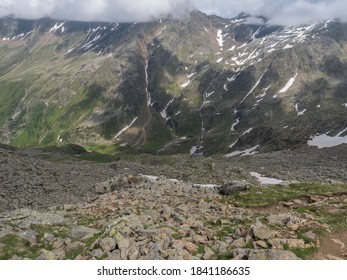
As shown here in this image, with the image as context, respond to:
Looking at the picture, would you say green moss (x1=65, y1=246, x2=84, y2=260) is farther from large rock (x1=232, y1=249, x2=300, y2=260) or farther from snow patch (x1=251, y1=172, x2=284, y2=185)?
snow patch (x1=251, y1=172, x2=284, y2=185)

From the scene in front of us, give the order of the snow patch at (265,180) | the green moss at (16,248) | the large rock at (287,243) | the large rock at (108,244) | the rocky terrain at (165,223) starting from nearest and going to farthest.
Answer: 1. the large rock at (287,243)
2. the rocky terrain at (165,223)
3. the large rock at (108,244)
4. the green moss at (16,248)
5. the snow patch at (265,180)

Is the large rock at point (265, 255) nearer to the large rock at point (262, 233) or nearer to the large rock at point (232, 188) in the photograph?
the large rock at point (262, 233)

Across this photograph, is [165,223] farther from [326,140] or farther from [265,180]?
[326,140]

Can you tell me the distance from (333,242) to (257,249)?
619 cm

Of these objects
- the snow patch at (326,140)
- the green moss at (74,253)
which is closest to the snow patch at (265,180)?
the green moss at (74,253)

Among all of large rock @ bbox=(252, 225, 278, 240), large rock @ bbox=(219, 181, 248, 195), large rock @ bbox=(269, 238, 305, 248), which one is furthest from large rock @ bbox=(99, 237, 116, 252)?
large rock @ bbox=(219, 181, 248, 195)

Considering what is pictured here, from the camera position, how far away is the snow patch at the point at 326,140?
160500 mm

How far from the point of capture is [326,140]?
16800cm

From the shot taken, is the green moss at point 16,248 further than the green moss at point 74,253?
Yes

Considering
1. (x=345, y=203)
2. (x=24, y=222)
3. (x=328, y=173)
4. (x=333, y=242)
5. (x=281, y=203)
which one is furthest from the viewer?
(x=328, y=173)

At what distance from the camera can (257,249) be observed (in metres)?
21.7

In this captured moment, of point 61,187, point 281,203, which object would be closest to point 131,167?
point 61,187

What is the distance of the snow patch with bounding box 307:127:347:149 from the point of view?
6319 inches
